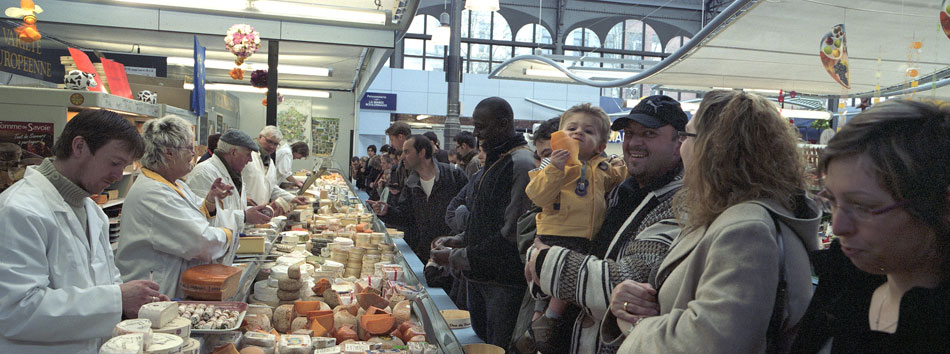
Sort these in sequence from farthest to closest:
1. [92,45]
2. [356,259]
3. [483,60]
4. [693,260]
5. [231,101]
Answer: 1. [483,60]
2. [231,101]
3. [92,45]
4. [356,259]
5. [693,260]

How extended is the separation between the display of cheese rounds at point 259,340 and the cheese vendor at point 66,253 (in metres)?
0.36

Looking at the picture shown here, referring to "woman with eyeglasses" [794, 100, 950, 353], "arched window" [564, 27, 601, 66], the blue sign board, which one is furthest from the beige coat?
"arched window" [564, 27, 601, 66]

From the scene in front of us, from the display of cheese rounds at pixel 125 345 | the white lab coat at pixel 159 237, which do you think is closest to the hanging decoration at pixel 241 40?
the white lab coat at pixel 159 237

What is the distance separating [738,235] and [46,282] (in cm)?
201

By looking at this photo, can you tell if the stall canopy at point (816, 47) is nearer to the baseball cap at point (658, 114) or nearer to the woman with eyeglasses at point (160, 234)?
the baseball cap at point (658, 114)

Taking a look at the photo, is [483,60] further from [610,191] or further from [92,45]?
[610,191]

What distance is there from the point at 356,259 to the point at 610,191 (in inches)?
82.2

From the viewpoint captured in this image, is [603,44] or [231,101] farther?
[603,44]

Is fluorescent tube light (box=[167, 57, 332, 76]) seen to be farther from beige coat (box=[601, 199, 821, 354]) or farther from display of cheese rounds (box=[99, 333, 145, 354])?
beige coat (box=[601, 199, 821, 354])

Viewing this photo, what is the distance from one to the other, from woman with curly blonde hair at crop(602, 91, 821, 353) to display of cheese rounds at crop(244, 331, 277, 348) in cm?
143

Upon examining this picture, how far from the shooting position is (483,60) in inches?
1064

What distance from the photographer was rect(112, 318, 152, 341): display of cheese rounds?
5.68 ft

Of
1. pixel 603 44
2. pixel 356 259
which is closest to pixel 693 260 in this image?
pixel 356 259

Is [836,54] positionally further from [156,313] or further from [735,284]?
[156,313]
